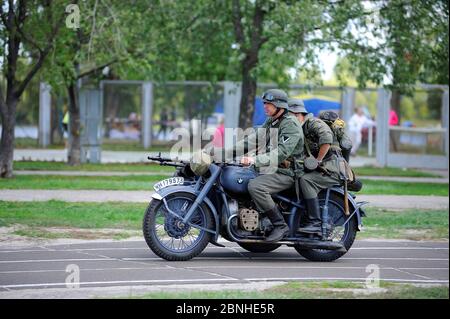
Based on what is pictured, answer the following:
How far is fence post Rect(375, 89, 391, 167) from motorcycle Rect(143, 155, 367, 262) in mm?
19691

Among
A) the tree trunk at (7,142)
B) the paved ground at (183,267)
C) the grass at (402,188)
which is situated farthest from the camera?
the tree trunk at (7,142)

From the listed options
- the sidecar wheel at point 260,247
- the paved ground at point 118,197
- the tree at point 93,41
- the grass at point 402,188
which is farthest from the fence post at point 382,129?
the sidecar wheel at point 260,247

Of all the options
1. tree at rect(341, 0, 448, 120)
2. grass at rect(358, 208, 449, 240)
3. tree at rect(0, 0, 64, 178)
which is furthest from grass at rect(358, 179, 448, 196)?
A: tree at rect(0, 0, 64, 178)

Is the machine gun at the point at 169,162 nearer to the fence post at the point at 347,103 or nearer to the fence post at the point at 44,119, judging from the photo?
the fence post at the point at 347,103

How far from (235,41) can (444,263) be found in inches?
570

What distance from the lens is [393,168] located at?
1200 inches

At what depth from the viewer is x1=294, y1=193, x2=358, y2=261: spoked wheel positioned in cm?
1147

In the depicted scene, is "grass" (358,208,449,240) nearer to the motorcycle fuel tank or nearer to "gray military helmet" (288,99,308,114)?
"gray military helmet" (288,99,308,114)

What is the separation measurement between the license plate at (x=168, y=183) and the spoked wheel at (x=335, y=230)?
1.65 meters

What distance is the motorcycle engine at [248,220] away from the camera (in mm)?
11008

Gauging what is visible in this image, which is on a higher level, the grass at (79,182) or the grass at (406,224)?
the grass at (79,182)

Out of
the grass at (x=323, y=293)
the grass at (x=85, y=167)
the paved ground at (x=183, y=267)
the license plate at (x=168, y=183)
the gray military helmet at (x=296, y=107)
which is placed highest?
the gray military helmet at (x=296, y=107)

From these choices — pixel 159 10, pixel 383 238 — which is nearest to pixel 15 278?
pixel 383 238

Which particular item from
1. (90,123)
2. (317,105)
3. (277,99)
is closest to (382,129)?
(317,105)
